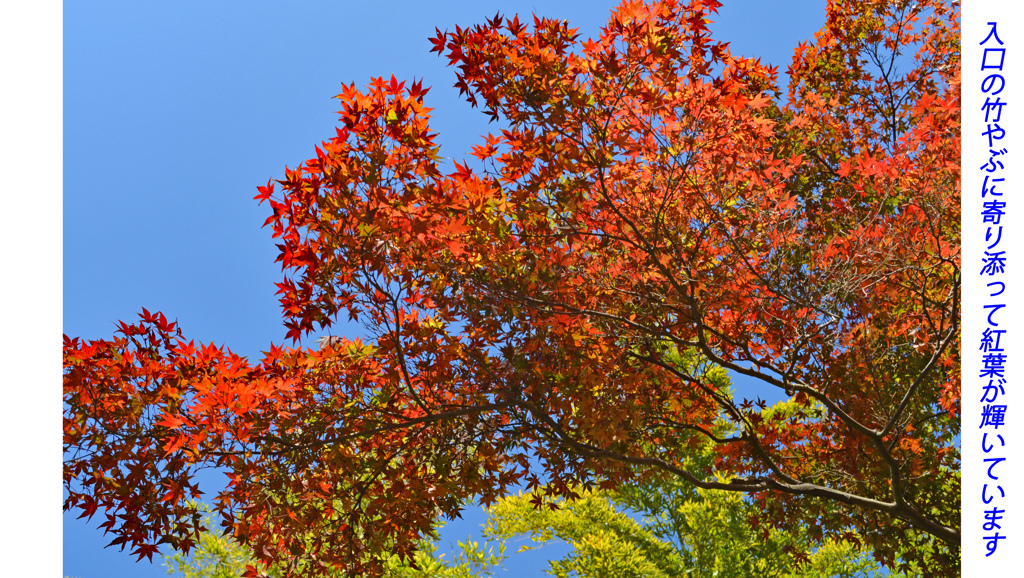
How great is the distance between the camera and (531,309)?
15.2 ft

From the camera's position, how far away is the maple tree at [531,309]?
414 cm

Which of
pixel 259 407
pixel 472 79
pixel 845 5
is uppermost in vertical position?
pixel 845 5

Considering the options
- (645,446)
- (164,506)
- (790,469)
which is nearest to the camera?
(164,506)

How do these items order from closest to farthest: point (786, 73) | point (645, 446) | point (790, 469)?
point (790, 469), point (786, 73), point (645, 446)

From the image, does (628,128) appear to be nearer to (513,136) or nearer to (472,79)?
(513,136)

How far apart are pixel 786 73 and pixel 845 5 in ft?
3.88

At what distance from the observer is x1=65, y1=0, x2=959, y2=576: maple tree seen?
414cm

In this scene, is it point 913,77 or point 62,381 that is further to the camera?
point 913,77

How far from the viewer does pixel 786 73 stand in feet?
27.0

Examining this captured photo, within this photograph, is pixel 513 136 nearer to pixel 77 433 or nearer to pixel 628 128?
pixel 628 128

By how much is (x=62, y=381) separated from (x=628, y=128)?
12.0 ft

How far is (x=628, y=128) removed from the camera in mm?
4531

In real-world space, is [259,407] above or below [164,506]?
above
